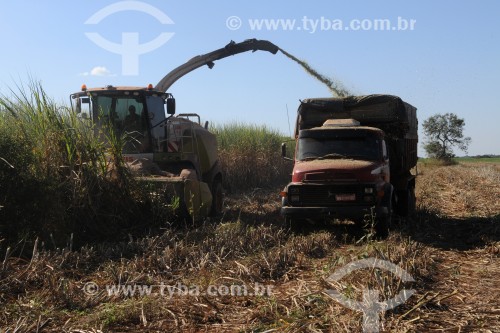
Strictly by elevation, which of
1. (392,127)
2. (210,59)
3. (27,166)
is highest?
(210,59)

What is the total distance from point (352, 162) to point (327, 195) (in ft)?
2.63

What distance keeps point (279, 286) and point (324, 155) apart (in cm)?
442

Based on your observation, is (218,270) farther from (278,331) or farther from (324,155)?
(324,155)

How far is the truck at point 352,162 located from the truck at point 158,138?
5.76 ft

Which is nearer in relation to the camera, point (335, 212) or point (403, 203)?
point (335, 212)

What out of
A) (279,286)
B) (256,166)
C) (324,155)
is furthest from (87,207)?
(256,166)

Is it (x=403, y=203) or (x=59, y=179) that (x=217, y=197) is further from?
(x=59, y=179)

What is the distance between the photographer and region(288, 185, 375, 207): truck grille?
899 centimetres

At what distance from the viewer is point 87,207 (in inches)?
317

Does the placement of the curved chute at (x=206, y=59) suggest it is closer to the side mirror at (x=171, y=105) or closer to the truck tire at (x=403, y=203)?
the side mirror at (x=171, y=105)

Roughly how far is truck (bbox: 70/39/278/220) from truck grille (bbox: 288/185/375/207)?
1790mm

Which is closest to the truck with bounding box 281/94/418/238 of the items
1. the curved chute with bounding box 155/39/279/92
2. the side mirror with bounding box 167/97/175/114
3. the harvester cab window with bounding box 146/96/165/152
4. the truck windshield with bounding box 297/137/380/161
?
the truck windshield with bounding box 297/137/380/161

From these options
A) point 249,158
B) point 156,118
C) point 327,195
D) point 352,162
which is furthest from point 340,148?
point 249,158

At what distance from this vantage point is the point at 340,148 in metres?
9.89
